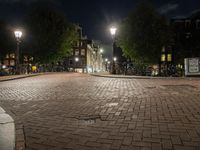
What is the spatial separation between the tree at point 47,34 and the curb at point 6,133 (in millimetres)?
36542

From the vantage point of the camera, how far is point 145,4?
2858 cm

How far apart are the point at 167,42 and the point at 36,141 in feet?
91.0

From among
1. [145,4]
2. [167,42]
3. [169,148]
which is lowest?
[169,148]

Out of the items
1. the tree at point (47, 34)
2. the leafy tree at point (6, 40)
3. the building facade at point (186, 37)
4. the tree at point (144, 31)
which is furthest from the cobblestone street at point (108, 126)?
the building facade at point (186, 37)

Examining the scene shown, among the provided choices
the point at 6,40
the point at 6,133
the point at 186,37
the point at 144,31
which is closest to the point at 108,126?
the point at 6,133

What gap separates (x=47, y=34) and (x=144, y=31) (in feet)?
63.3

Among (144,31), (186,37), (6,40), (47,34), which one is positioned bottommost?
(144,31)

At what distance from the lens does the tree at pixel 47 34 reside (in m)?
40.9

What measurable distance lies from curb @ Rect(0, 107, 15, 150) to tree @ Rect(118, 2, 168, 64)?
24.1 metres

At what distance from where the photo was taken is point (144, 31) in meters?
28.3

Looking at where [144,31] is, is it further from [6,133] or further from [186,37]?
[186,37]

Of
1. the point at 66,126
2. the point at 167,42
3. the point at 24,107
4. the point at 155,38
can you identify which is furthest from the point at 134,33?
the point at 66,126

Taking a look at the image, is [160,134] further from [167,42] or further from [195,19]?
[195,19]

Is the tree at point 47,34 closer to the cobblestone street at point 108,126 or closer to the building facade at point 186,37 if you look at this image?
the building facade at point 186,37
